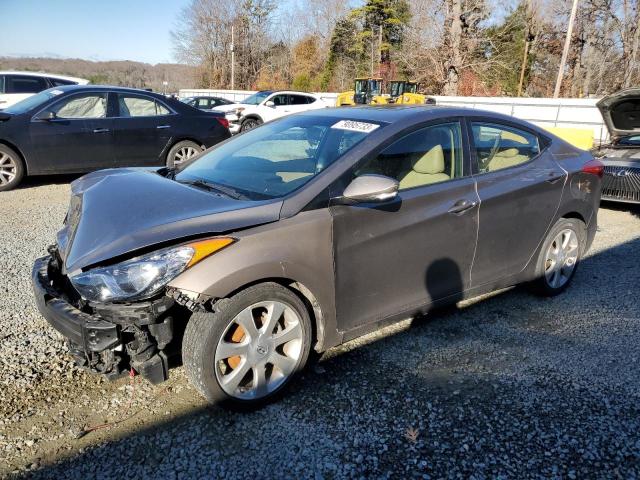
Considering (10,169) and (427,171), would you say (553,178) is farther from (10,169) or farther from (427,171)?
(10,169)

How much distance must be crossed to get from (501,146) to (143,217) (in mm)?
2659

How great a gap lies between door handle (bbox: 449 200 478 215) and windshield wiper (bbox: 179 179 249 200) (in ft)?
4.49

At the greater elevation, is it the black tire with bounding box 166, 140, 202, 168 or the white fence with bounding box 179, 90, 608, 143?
the white fence with bounding box 179, 90, 608, 143

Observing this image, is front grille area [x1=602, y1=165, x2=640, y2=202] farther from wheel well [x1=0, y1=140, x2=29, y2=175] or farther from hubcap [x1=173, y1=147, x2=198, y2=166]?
wheel well [x1=0, y1=140, x2=29, y2=175]

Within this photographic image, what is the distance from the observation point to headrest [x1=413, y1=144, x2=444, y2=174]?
3268 millimetres

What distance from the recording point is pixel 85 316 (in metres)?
2.43

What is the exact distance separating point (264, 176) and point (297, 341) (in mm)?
1062

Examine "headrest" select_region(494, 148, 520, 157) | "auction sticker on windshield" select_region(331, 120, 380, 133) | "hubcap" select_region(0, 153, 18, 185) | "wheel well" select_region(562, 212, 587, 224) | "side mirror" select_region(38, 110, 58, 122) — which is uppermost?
"auction sticker on windshield" select_region(331, 120, 380, 133)

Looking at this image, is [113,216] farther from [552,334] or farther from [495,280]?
[552,334]

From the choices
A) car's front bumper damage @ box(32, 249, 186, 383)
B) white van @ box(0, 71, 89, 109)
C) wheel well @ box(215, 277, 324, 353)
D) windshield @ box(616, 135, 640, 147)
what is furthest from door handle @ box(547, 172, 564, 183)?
white van @ box(0, 71, 89, 109)

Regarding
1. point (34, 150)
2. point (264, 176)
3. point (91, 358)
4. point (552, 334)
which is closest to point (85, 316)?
point (91, 358)

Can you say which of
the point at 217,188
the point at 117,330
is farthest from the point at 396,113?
the point at 117,330

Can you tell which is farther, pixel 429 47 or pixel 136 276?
pixel 429 47

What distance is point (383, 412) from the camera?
272 cm
